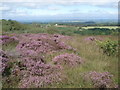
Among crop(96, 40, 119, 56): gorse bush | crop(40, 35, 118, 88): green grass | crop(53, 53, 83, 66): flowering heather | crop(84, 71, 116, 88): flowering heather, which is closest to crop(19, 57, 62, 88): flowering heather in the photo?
crop(40, 35, 118, 88): green grass

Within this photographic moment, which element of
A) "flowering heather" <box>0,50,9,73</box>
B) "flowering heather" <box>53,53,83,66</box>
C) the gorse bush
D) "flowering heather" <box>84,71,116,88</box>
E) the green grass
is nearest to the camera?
"flowering heather" <box>84,71,116,88</box>

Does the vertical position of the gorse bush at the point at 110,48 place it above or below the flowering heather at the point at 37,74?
above

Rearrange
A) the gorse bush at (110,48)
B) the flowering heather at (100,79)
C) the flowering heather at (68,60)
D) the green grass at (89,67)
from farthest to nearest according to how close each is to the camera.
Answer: the gorse bush at (110,48) < the flowering heather at (68,60) < the green grass at (89,67) < the flowering heather at (100,79)

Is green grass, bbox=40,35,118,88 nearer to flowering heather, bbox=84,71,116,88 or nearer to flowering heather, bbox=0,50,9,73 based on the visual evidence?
flowering heather, bbox=84,71,116,88

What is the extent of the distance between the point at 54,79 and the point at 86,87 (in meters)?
1.03

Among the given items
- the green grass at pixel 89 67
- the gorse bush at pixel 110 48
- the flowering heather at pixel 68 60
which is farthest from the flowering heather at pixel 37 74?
the gorse bush at pixel 110 48

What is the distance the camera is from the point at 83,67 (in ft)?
21.1

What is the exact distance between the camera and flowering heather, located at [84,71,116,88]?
5.11 meters

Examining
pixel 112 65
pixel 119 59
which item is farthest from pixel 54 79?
pixel 119 59

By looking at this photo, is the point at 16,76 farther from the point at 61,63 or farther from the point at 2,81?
the point at 61,63

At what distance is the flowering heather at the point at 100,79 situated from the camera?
16.8ft

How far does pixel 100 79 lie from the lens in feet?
17.3

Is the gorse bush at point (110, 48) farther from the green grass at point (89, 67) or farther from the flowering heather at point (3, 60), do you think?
the flowering heather at point (3, 60)

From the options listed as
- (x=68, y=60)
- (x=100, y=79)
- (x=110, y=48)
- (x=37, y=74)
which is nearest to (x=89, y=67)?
(x=68, y=60)
